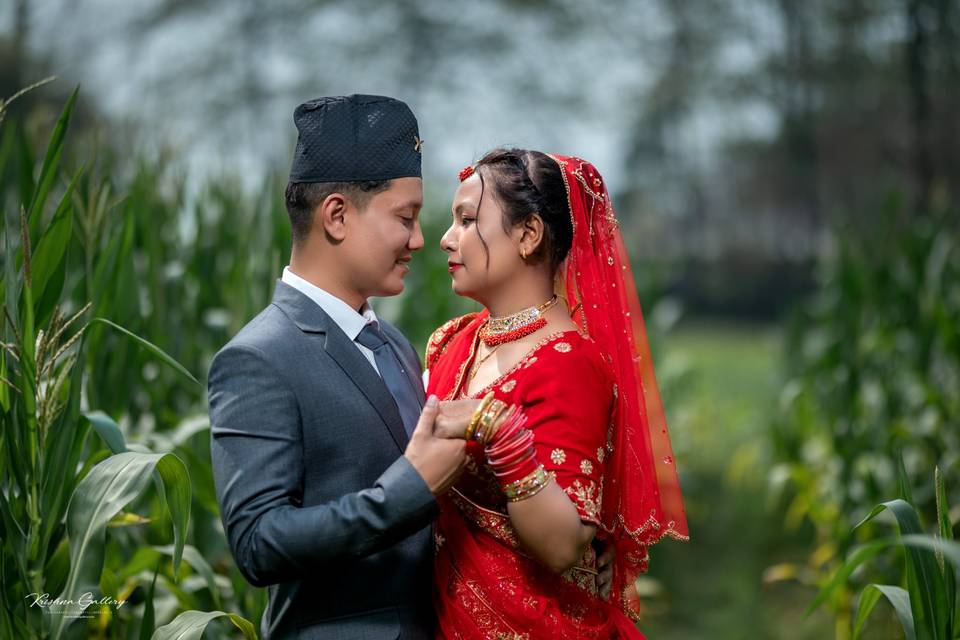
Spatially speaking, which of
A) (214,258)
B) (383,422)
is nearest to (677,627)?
(214,258)

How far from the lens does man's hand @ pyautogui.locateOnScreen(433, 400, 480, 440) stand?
1.71m

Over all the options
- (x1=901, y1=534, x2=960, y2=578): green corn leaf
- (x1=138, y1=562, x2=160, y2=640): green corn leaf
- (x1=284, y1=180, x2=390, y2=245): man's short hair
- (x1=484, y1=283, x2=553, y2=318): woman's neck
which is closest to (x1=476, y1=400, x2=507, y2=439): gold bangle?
(x1=484, y1=283, x2=553, y2=318): woman's neck

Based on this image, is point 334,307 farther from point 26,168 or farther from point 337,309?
point 26,168

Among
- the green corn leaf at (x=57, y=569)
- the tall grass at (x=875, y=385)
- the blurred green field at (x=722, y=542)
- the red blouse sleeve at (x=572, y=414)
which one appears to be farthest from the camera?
the blurred green field at (x=722, y=542)

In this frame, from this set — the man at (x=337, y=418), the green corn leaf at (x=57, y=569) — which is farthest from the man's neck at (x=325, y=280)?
the green corn leaf at (x=57, y=569)

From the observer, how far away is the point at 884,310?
5.14 metres

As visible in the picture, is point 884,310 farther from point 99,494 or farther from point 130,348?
point 99,494

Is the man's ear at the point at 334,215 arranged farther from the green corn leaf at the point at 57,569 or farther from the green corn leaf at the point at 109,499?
the green corn leaf at the point at 57,569

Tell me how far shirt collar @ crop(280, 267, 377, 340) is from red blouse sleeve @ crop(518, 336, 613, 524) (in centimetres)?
33

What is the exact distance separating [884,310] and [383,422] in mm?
3966

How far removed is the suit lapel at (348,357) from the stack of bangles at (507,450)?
225 millimetres

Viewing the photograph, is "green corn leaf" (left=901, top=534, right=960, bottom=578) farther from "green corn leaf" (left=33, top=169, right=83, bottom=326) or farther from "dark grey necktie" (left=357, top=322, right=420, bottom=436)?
"green corn leaf" (left=33, top=169, right=83, bottom=326)

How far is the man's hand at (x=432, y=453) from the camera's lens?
169 centimetres

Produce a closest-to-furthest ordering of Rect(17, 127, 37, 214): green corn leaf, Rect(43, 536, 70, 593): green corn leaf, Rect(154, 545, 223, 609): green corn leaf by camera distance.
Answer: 1. Rect(43, 536, 70, 593): green corn leaf
2. Rect(154, 545, 223, 609): green corn leaf
3. Rect(17, 127, 37, 214): green corn leaf
